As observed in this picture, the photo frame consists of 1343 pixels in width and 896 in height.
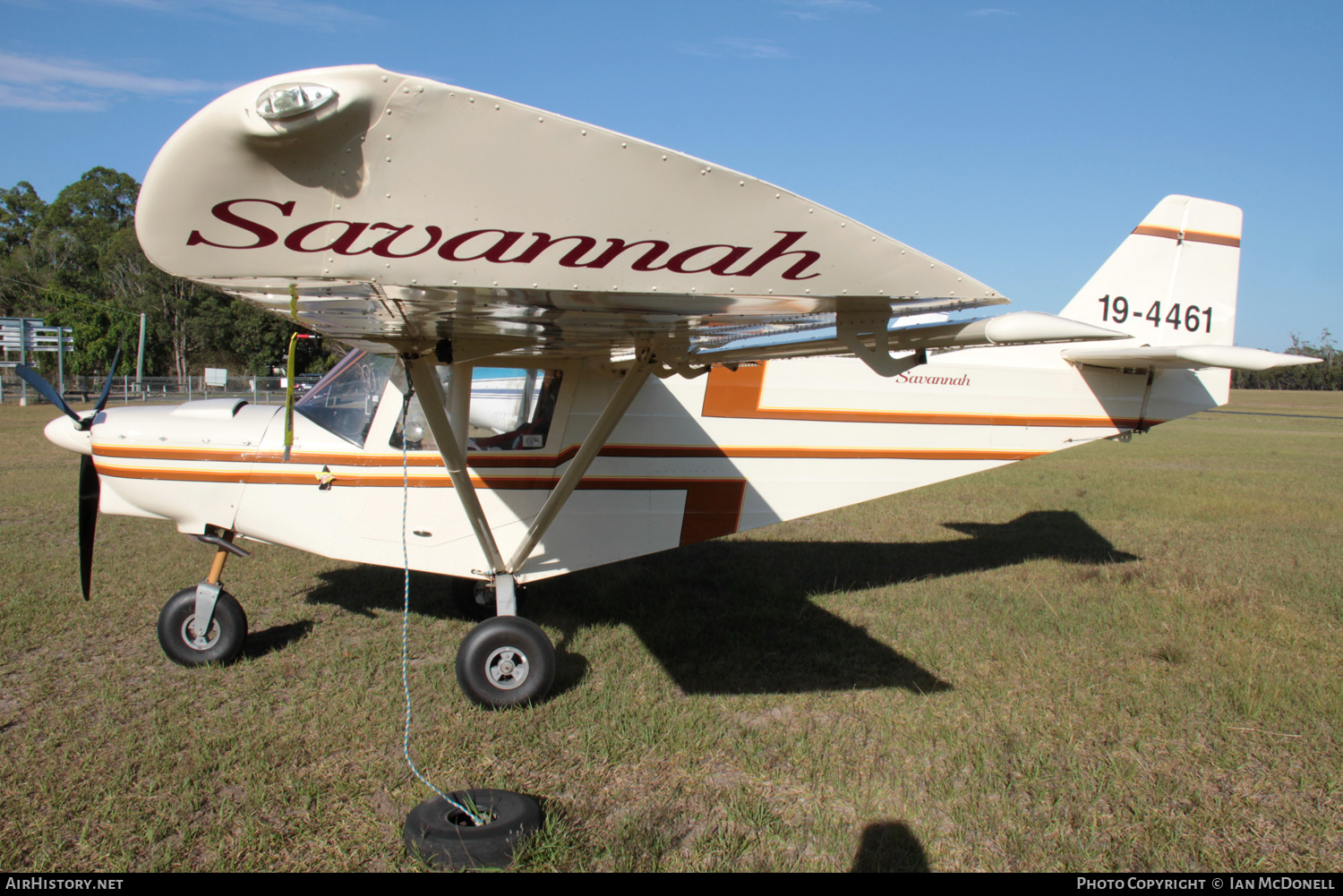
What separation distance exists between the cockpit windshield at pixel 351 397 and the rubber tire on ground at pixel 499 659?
156cm

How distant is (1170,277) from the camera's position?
6.48 m

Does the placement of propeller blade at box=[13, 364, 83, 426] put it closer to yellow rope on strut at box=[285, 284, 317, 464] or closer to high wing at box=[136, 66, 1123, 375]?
yellow rope on strut at box=[285, 284, 317, 464]

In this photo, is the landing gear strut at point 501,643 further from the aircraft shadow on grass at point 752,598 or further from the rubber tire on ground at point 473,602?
the rubber tire on ground at point 473,602

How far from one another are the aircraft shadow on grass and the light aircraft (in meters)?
0.74

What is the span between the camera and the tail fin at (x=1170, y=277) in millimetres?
6473

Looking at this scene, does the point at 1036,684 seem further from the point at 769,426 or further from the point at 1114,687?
the point at 769,426

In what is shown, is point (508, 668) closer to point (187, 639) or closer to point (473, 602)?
point (473, 602)

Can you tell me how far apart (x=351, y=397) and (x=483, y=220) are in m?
3.45

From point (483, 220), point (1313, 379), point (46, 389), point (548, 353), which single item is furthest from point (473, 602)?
point (1313, 379)

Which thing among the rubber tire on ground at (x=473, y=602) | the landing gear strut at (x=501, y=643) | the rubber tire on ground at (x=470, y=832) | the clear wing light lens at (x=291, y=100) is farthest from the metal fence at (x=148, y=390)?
the clear wing light lens at (x=291, y=100)

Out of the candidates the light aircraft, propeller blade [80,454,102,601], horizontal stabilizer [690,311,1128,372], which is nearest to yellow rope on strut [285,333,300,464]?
the light aircraft

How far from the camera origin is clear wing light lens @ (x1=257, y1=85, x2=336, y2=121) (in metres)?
1.79

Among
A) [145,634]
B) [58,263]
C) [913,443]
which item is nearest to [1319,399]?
[913,443]

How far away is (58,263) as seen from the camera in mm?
68188
